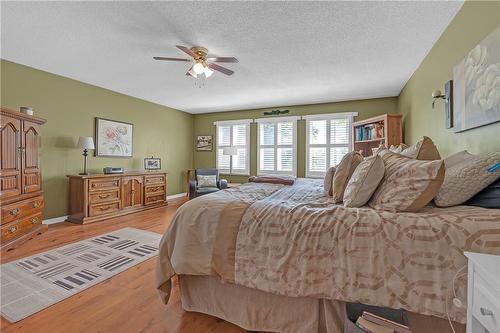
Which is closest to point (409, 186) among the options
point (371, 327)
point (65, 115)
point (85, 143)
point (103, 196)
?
point (371, 327)

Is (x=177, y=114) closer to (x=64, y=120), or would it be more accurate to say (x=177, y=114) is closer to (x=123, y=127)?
(x=123, y=127)

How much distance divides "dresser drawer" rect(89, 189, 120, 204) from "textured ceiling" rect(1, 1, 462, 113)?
6.39 ft

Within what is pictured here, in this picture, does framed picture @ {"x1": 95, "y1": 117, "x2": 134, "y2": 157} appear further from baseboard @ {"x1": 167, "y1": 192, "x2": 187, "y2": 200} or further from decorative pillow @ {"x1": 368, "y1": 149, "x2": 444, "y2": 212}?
decorative pillow @ {"x1": 368, "y1": 149, "x2": 444, "y2": 212}

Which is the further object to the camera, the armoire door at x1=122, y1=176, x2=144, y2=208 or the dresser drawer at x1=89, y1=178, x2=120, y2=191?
the armoire door at x1=122, y1=176, x2=144, y2=208

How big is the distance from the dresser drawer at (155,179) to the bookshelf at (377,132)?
4.26 metres

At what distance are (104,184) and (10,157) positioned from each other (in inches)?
52.7

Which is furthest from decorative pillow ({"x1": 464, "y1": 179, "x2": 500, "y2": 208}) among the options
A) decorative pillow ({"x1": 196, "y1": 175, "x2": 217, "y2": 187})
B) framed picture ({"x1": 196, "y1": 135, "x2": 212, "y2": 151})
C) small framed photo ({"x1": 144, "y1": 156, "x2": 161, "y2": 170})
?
framed picture ({"x1": 196, "y1": 135, "x2": 212, "y2": 151})

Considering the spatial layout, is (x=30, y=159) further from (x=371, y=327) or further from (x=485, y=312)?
(x=485, y=312)

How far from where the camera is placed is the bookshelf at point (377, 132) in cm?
394

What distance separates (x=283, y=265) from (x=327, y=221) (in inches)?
13.8

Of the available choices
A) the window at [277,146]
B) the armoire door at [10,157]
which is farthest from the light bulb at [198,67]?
the window at [277,146]

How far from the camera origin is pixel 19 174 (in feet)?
9.53

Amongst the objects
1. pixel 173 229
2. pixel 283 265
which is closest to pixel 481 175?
pixel 283 265

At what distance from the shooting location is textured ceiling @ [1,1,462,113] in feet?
6.70
